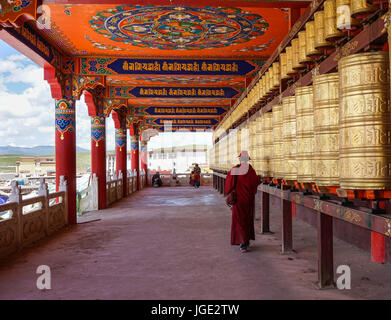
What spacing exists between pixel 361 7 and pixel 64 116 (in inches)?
279

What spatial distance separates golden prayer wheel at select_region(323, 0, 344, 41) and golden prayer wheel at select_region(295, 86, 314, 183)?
64cm

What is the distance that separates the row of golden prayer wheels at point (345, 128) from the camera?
2.42 m

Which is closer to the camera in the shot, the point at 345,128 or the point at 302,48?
the point at 345,128

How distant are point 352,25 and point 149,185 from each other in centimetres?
2065

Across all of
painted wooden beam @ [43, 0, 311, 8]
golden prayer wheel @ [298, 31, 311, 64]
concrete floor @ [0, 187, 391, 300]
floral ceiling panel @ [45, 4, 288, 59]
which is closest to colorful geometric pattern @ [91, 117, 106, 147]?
floral ceiling panel @ [45, 4, 288, 59]

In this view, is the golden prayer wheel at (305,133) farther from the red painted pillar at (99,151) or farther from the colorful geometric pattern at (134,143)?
the colorful geometric pattern at (134,143)

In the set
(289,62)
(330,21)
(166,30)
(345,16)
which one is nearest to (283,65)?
(289,62)

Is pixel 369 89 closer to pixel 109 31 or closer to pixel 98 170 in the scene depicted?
pixel 109 31

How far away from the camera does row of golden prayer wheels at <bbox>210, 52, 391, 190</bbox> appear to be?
2418 mm

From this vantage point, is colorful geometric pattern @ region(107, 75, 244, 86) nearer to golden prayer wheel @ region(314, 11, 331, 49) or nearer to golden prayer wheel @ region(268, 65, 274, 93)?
Answer: golden prayer wheel @ region(268, 65, 274, 93)

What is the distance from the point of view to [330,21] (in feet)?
9.95

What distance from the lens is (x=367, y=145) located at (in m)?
2.45

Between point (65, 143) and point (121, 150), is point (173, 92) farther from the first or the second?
point (65, 143)

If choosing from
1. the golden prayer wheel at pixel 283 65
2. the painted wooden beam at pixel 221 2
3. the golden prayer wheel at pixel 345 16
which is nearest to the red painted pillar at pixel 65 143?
the painted wooden beam at pixel 221 2
